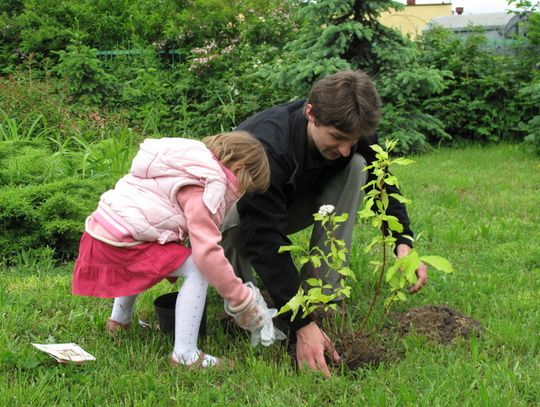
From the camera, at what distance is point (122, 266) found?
2.85 metres

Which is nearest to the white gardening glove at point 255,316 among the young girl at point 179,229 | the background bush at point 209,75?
the young girl at point 179,229

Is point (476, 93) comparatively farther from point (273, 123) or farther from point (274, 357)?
point (274, 357)

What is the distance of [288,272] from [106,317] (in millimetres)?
1073

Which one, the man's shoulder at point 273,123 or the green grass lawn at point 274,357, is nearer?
the green grass lawn at point 274,357

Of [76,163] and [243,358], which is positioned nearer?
[243,358]

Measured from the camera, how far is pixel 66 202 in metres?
4.45

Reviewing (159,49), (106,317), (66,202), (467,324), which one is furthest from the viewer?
(159,49)

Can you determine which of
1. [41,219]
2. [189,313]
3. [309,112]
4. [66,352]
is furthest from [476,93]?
[66,352]

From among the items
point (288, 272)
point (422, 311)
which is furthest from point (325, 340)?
point (422, 311)

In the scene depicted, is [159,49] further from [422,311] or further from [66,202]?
[422,311]

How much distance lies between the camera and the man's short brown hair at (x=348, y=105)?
276 cm

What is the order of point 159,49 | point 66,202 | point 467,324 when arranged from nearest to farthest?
point 467,324
point 66,202
point 159,49

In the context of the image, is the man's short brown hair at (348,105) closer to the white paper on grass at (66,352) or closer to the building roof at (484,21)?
the white paper on grass at (66,352)

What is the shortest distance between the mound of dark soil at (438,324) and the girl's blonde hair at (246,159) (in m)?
1.00
